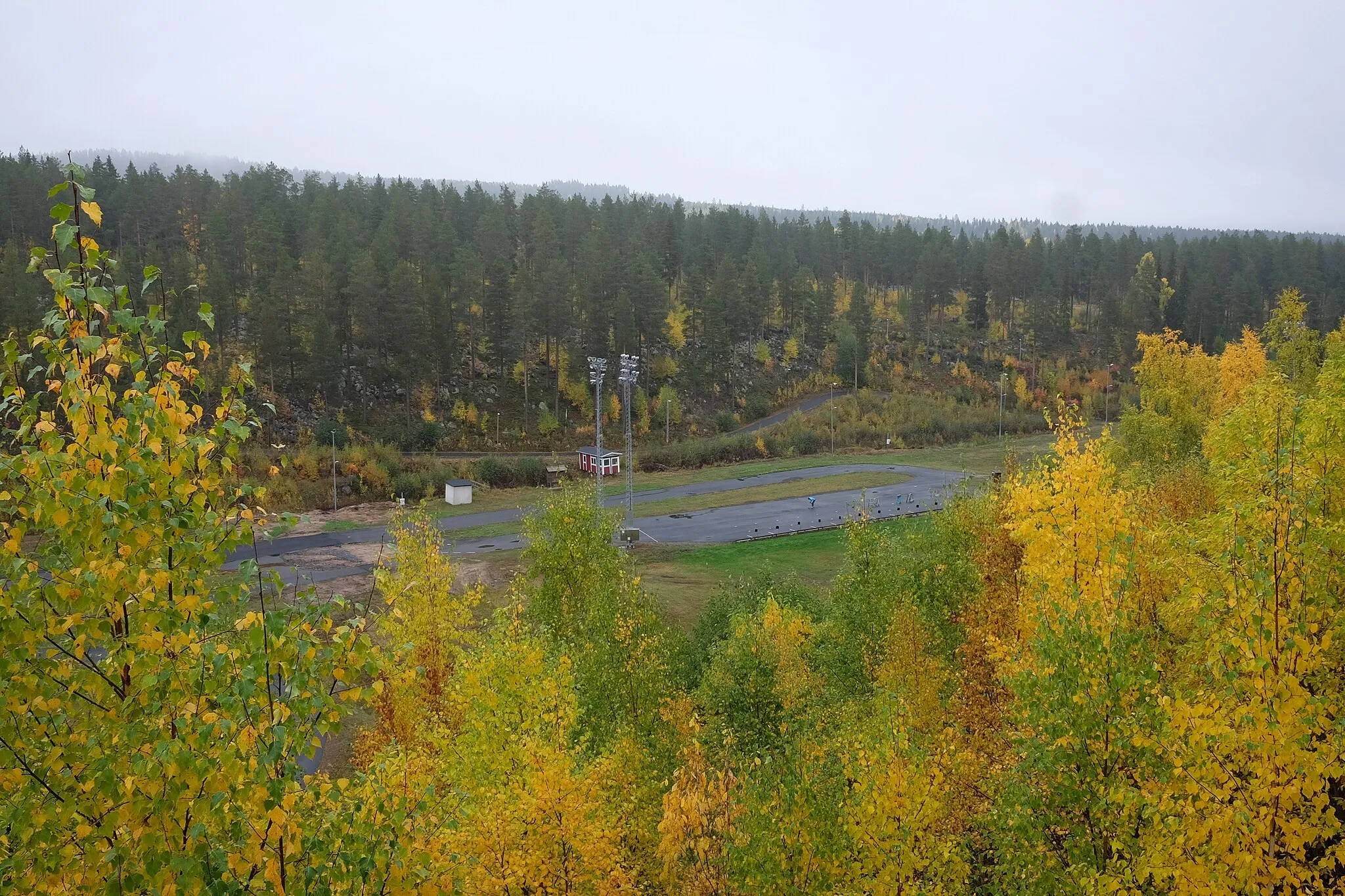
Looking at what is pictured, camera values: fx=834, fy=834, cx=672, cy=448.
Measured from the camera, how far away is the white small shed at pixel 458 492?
66.9 meters

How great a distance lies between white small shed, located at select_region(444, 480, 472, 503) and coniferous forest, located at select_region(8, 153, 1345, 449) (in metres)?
12.9

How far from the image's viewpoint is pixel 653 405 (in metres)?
93.6

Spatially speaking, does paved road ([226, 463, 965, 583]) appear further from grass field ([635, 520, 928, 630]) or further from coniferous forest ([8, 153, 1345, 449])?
coniferous forest ([8, 153, 1345, 449])

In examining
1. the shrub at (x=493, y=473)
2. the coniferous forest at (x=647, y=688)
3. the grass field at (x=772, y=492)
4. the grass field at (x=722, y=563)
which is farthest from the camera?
the shrub at (x=493, y=473)

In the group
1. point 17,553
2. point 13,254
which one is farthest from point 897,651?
point 13,254

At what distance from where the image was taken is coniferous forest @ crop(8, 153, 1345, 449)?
8069 cm

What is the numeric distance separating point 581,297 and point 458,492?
3435 centimetres

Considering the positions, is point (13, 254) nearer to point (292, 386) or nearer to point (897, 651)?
point (292, 386)

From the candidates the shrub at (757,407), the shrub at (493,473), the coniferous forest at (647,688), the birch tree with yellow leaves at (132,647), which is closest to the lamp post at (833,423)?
the shrub at (757,407)

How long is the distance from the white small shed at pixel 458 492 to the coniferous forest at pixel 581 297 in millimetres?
12860

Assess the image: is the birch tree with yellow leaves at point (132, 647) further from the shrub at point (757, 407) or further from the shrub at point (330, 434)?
the shrub at point (757, 407)

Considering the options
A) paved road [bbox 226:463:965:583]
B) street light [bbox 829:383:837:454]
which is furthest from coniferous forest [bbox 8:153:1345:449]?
paved road [bbox 226:463:965:583]

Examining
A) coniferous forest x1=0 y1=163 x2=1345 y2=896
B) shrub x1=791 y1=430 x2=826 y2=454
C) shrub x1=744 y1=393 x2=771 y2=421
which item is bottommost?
shrub x1=791 y1=430 x2=826 y2=454

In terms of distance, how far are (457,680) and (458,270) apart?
7406cm
